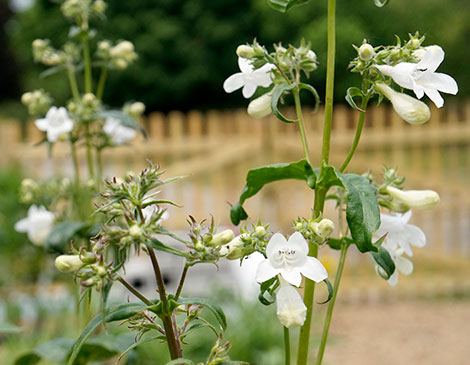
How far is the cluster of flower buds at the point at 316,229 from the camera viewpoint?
847 mm

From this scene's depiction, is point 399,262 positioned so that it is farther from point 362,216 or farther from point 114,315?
point 114,315

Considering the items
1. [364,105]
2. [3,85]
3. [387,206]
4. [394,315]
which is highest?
[3,85]

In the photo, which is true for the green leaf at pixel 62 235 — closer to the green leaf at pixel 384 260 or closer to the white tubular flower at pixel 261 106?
the white tubular flower at pixel 261 106

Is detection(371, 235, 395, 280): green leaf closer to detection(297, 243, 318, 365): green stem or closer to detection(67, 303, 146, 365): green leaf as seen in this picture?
detection(297, 243, 318, 365): green stem

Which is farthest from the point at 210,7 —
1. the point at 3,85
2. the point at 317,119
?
the point at 317,119

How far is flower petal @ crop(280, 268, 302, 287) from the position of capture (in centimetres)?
81

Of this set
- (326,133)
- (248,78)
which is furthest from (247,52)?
(326,133)

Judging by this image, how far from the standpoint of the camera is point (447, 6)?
52.5 feet

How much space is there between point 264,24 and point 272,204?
1040 cm

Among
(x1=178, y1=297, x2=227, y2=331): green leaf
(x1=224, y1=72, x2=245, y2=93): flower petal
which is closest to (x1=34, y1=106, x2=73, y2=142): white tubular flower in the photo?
(x1=224, y1=72, x2=245, y2=93): flower petal

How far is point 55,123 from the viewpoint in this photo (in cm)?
172

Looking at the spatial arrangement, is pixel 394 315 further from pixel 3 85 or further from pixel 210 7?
pixel 3 85

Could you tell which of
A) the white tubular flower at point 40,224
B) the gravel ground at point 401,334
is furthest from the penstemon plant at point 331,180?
the gravel ground at point 401,334

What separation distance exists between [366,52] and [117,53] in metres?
1.17
